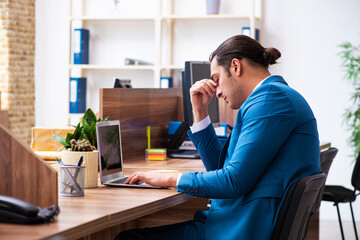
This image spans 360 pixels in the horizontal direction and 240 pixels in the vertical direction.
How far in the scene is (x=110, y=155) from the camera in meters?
2.12

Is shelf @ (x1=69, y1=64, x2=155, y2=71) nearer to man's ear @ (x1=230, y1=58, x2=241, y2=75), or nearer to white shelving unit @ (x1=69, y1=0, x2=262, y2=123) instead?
white shelving unit @ (x1=69, y1=0, x2=262, y2=123)

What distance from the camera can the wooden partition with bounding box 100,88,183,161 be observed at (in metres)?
2.72

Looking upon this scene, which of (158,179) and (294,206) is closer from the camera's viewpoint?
(294,206)

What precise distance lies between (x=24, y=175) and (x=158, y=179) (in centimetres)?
53

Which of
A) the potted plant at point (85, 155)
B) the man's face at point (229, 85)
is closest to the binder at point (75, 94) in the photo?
the potted plant at point (85, 155)

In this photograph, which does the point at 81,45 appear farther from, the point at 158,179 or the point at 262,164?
the point at 262,164

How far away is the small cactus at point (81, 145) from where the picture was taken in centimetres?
198

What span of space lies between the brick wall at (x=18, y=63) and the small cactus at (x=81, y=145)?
398 cm

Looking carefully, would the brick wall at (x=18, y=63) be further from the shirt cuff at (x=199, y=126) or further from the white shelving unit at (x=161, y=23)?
the shirt cuff at (x=199, y=126)

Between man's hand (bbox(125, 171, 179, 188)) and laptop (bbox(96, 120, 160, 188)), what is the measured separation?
35 millimetres

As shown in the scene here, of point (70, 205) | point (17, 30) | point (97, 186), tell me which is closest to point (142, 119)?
point (97, 186)

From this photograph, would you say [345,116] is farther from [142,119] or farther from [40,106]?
[40,106]

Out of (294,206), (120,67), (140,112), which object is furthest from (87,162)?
(120,67)

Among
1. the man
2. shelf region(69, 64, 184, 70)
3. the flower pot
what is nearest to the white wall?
shelf region(69, 64, 184, 70)
